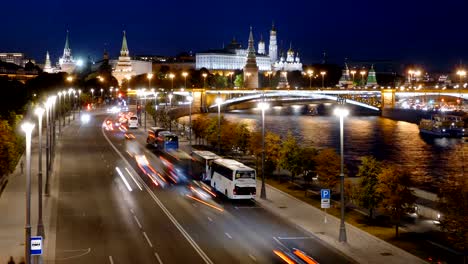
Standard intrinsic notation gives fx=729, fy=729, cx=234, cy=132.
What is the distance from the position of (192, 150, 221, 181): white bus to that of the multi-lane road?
165 cm

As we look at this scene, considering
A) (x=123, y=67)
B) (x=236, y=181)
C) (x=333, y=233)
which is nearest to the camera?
(x=333, y=233)

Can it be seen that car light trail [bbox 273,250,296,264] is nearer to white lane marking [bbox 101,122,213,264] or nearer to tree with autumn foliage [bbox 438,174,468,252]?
white lane marking [bbox 101,122,213,264]

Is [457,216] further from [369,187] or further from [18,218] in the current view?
[18,218]

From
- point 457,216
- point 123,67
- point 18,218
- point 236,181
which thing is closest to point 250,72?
point 123,67

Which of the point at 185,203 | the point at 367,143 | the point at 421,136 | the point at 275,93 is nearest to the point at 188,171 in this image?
the point at 185,203

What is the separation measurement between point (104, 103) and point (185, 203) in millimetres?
100229

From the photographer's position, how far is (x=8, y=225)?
23.0 m

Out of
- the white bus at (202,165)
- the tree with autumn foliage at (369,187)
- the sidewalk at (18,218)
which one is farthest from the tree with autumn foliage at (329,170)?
the sidewalk at (18,218)

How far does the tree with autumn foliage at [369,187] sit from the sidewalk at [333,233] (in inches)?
44.9

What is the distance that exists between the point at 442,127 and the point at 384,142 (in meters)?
16.6

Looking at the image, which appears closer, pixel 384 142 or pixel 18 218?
pixel 18 218

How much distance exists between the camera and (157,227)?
76.2ft

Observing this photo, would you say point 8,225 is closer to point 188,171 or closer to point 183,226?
point 183,226

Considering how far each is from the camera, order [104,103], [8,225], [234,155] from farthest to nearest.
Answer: [104,103]
[234,155]
[8,225]
